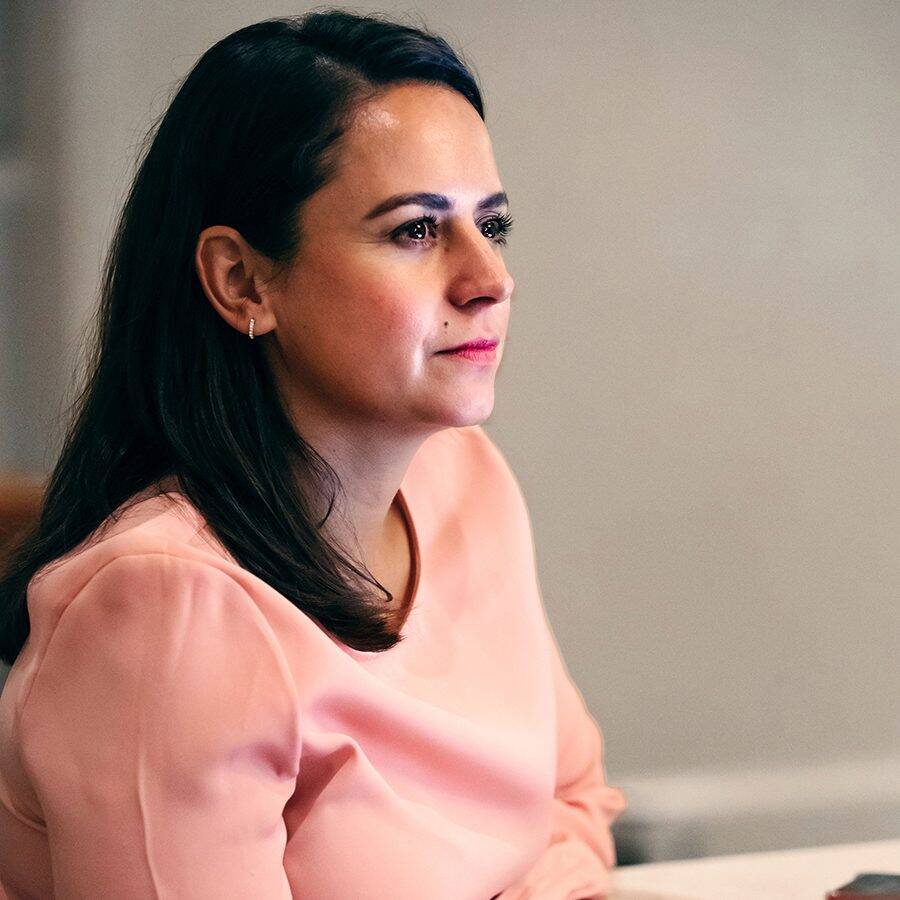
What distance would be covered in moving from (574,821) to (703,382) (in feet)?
2.54

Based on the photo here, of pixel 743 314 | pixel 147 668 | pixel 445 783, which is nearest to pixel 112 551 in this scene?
pixel 147 668

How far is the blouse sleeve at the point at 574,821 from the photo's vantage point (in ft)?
3.62

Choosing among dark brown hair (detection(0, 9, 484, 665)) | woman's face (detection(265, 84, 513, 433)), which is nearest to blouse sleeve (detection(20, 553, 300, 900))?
dark brown hair (detection(0, 9, 484, 665))

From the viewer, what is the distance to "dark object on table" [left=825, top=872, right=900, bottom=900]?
3.23 ft

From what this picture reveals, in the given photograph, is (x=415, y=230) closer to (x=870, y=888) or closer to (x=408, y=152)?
(x=408, y=152)

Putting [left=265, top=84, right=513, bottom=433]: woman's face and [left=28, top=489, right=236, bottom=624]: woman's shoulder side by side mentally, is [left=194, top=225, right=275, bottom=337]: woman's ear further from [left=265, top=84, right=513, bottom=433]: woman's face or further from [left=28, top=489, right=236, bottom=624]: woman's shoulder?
[left=28, top=489, right=236, bottom=624]: woman's shoulder

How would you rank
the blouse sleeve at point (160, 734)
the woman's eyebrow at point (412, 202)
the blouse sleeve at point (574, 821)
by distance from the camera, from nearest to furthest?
the blouse sleeve at point (160, 734) → the woman's eyebrow at point (412, 202) → the blouse sleeve at point (574, 821)

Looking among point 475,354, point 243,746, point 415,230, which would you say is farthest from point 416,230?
point 243,746

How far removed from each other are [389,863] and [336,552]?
25 centimetres

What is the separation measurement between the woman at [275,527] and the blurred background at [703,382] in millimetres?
641

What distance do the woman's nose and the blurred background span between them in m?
0.76

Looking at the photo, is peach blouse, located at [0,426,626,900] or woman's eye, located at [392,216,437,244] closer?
peach blouse, located at [0,426,626,900]

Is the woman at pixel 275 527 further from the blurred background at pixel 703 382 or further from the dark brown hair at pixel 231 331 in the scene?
the blurred background at pixel 703 382

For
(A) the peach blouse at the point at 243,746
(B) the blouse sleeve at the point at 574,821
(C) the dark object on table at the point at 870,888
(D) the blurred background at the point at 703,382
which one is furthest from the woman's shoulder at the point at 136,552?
(D) the blurred background at the point at 703,382
